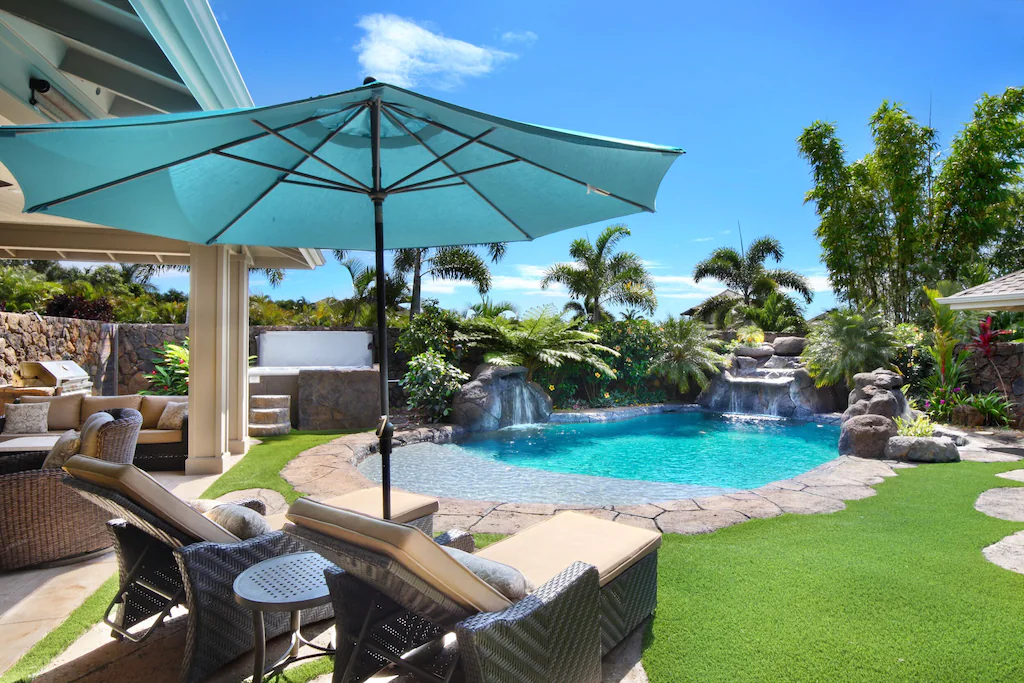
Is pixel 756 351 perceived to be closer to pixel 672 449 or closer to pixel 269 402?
pixel 672 449

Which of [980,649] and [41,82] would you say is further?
[41,82]

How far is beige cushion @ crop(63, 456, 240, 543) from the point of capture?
1956 mm

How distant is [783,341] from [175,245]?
13.3 m

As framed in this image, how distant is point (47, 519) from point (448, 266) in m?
15.1

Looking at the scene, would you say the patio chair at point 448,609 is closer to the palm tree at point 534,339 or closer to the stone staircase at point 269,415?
the stone staircase at point 269,415

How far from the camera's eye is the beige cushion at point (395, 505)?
9.10ft

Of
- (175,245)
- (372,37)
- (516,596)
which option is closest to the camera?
(516,596)

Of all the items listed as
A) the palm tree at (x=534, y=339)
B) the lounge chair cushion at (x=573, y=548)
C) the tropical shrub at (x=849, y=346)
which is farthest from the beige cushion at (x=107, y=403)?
the tropical shrub at (x=849, y=346)

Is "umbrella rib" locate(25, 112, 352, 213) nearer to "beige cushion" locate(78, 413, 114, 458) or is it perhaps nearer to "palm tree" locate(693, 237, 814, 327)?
"beige cushion" locate(78, 413, 114, 458)

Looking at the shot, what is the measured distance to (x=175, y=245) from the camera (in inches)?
236

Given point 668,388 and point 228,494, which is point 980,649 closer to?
point 228,494

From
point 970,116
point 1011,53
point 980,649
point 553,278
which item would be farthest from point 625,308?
point 980,649

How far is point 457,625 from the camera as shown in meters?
1.44

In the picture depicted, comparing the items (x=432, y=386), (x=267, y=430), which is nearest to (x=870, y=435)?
(x=432, y=386)
